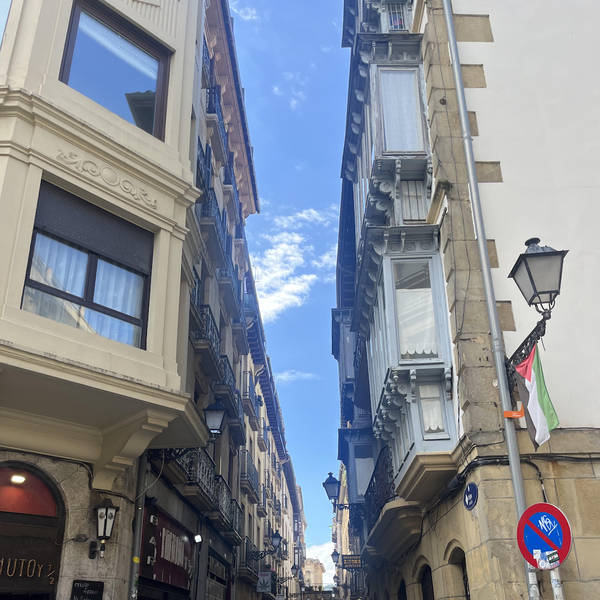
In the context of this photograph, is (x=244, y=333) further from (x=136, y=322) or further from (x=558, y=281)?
(x=558, y=281)

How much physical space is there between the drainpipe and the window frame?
264 centimetres

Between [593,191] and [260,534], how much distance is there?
30158mm

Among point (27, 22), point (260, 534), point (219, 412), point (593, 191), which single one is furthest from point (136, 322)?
point (260, 534)

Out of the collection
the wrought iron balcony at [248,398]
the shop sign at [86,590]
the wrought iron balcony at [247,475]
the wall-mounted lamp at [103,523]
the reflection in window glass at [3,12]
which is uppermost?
the wrought iron balcony at [248,398]

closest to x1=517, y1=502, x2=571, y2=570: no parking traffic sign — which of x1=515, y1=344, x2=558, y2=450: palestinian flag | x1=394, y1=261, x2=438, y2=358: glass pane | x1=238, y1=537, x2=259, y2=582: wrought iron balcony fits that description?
x1=515, y1=344, x2=558, y2=450: palestinian flag

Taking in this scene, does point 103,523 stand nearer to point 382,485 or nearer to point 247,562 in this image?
point 382,485

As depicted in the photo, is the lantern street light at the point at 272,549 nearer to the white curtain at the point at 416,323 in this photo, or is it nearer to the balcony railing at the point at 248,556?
the balcony railing at the point at 248,556

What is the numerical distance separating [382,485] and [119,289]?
30.0ft

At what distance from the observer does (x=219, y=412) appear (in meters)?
13.4

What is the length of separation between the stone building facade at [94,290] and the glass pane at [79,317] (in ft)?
0.07

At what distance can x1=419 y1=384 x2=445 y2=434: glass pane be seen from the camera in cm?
1211

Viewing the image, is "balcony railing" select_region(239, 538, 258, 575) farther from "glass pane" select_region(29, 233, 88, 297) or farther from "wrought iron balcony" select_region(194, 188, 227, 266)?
"glass pane" select_region(29, 233, 88, 297)

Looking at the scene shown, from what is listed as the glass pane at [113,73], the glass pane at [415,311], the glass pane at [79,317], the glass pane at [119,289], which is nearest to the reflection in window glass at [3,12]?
the glass pane at [113,73]

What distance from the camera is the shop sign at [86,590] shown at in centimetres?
946
